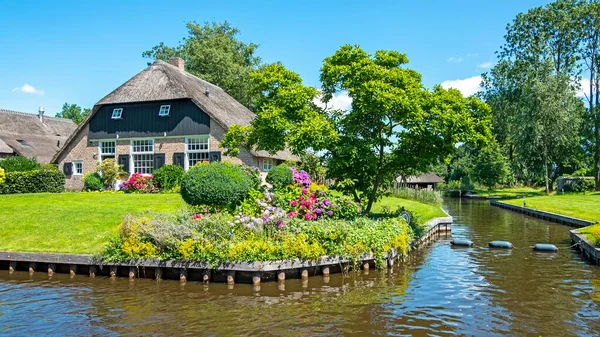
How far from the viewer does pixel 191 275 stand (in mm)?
12516

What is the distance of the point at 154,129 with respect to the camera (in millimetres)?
31562

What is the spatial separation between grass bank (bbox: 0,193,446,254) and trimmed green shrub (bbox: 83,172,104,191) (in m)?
6.87

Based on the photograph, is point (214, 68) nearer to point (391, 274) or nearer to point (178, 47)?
point (178, 47)

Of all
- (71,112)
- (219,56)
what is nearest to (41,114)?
(219,56)

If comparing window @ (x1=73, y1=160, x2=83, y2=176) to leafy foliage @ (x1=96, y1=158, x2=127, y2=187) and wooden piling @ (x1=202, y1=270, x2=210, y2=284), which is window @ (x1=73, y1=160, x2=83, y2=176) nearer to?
leafy foliage @ (x1=96, y1=158, x2=127, y2=187)

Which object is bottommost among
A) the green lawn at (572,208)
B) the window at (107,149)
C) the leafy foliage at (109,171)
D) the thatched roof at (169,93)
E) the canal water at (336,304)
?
the canal water at (336,304)

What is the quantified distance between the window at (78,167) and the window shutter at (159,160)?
223 inches

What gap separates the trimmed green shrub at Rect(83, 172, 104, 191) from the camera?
29578mm

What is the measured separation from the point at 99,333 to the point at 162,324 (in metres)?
1.09

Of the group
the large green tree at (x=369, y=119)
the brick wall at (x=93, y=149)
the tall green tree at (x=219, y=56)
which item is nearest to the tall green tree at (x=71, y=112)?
the tall green tree at (x=219, y=56)

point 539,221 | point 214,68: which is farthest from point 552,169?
point 214,68

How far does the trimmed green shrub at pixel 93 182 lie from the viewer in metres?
29.6

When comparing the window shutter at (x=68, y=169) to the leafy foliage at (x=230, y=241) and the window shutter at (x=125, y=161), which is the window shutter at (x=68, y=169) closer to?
the window shutter at (x=125, y=161)

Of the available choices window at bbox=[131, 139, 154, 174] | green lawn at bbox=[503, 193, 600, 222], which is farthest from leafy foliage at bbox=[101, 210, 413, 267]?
window at bbox=[131, 139, 154, 174]
